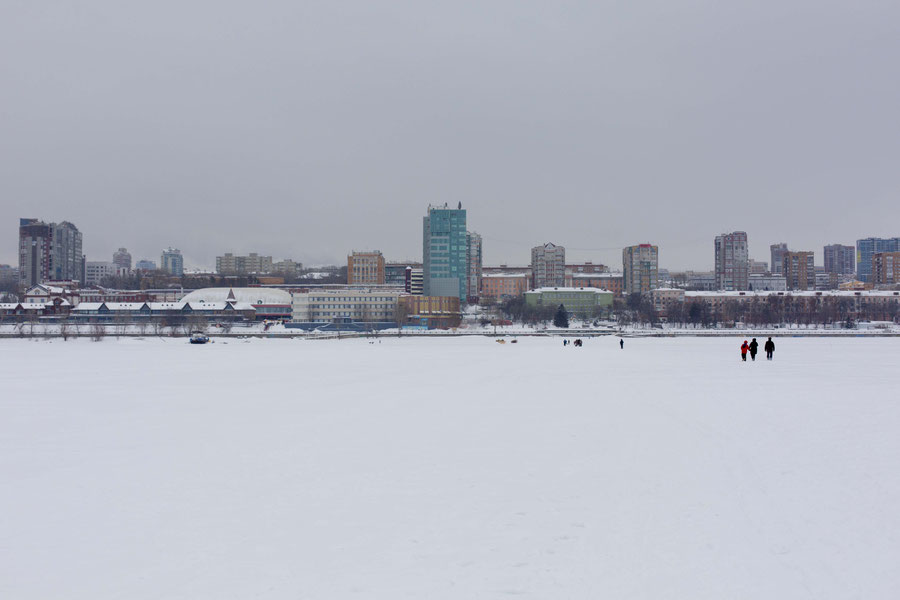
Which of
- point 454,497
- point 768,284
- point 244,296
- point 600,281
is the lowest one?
point 454,497

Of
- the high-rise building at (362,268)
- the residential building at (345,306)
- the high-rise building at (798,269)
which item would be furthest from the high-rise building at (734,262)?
the residential building at (345,306)

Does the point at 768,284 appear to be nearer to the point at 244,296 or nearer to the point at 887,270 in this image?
the point at 887,270

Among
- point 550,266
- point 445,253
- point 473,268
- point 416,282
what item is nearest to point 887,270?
point 550,266

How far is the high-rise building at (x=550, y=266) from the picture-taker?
161500 millimetres

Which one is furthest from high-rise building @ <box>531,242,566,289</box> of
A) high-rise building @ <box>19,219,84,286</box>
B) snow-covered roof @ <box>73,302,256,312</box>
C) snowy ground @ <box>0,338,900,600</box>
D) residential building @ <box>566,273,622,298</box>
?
snowy ground @ <box>0,338,900,600</box>

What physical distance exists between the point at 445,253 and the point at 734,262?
88.1m

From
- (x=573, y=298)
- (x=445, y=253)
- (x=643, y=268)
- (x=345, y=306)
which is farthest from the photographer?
(x=643, y=268)

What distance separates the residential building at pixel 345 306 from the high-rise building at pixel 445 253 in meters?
14.5

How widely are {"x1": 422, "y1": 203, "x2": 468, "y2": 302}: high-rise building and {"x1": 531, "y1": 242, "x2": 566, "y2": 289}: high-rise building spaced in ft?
139

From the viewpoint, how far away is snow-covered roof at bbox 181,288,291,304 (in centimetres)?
11806

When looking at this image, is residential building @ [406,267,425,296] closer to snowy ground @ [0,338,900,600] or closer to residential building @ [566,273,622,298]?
residential building @ [566,273,622,298]

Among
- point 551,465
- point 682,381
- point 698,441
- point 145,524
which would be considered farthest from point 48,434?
point 682,381

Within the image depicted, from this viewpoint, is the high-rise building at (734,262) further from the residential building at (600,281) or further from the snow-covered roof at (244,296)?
the snow-covered roof at (244,296)

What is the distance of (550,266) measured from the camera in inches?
6373
